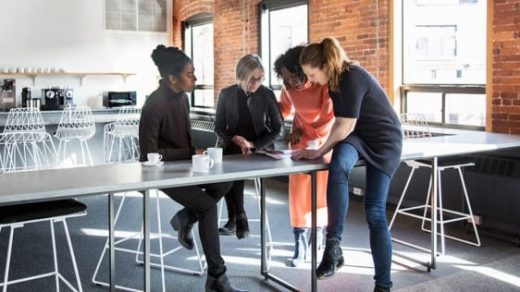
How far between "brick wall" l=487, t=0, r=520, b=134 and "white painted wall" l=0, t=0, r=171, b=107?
262 inches

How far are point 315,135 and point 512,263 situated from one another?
5.40 ft

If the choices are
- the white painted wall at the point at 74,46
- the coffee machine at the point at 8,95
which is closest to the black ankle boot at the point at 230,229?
the coffee machine at the point at 8,95

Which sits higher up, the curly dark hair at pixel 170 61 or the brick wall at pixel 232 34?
the brick wall at pixel 232 34

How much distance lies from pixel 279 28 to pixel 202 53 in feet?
7.51

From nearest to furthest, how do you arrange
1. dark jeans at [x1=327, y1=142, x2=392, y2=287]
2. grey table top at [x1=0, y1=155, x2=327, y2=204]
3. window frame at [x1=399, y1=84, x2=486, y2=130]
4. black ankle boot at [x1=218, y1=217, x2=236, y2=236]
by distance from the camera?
grey table top at [x1=0, y1=155, x2=327, y2=204] < dark jeans at [x1=327, y1=142, x2=392, y2=287] < black ankle boot at [x1=218, y1=217, x2=236, y2=236] < window frame at [x1=399, y1=84, x2=486, y2=130]

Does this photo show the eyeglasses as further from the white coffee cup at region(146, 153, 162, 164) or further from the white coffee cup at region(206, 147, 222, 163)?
the white coffee cup at region(146, 153, 162, 164)

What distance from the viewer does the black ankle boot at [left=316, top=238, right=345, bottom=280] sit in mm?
2975

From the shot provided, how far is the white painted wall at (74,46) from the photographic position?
9055mm

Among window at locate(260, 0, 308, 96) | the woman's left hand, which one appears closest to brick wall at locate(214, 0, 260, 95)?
window at locate(260, 0, 308, 96)

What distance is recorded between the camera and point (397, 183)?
18.4 feet

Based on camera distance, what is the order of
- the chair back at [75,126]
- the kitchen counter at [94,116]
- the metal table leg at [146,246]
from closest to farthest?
the metal table leg at [146,246], the chair back at [75,126], the kitchen counter at [94,116]

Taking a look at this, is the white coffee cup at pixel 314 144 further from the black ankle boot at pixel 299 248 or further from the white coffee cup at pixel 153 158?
the white coffee cup at pixel 153 158

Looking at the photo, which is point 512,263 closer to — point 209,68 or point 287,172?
point 287,172

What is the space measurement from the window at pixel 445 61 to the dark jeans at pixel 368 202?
2618 mm
